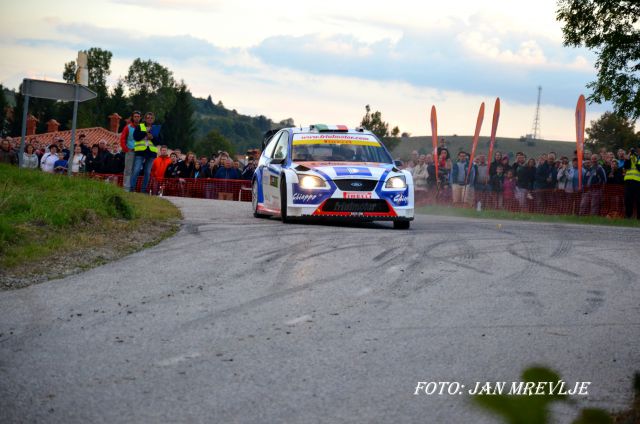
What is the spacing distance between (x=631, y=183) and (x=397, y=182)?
29.7 feet

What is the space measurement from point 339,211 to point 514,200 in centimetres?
1169

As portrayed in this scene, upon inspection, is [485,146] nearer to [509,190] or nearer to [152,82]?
[152,82]

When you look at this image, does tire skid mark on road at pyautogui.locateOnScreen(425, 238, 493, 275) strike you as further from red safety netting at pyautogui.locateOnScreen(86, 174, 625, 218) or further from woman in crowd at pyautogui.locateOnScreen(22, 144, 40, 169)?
woman in crowd at pyautogui.locateOnScreen(22, 144, 40, 169)

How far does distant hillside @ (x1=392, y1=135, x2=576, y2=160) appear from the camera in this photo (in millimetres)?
107938

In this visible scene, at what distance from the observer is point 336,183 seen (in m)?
15.9

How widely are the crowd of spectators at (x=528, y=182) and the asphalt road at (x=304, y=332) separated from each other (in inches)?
487

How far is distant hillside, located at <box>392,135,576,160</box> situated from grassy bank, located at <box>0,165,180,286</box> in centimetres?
8661

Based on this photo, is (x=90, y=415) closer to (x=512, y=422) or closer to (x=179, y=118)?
(x=512, y=422)

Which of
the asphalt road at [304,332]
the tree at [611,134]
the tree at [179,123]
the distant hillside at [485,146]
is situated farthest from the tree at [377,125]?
the asphalt road at [304,332]

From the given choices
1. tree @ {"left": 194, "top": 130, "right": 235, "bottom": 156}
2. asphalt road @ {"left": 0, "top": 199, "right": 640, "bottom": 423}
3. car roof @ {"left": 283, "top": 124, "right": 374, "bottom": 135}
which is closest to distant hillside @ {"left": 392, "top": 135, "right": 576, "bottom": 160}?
tree @ {"left": 194, "top": 130, "right": 235, "bottom": 156}

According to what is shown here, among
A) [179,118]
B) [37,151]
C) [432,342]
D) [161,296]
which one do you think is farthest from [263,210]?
[179,118]

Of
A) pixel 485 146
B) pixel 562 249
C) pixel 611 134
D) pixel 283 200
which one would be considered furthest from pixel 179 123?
pixel 562 249

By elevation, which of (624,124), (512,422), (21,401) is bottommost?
(21,401)

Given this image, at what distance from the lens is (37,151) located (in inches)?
1227
